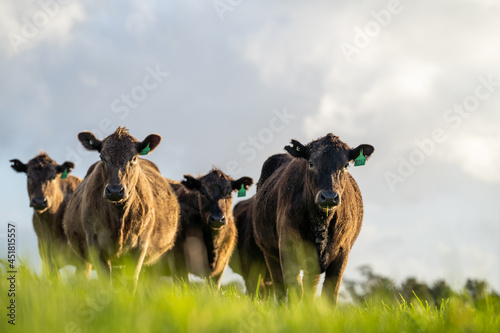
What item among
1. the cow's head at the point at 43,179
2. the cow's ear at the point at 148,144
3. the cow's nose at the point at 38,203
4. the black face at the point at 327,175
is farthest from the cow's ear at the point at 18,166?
the black face at the point at 327,175

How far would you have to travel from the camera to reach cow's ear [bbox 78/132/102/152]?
8703 mm

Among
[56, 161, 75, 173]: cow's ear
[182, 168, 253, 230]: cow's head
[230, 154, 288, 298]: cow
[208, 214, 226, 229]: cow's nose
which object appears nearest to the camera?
[208, 214, 226, 229]: cow's nose

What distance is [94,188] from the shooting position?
862cm

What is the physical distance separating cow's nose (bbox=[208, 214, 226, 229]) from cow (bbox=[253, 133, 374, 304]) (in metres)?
2.25

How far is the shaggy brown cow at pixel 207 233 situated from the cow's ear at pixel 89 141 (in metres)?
3.01

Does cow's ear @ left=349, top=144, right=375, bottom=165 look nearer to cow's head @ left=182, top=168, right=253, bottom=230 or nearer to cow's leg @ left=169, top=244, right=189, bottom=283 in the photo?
cow's head @ left=182, top=168, right=253, bottom=230

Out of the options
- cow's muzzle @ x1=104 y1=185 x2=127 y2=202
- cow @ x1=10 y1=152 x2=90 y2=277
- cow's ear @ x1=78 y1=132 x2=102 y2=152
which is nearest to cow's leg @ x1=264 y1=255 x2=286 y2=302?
cow's muzzle @ x1=104 y1=185 x2=127 y2=202

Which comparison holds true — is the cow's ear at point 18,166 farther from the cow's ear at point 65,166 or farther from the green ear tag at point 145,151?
the green ear tag at point 145,151

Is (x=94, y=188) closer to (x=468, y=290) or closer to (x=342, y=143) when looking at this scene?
(x=342, y=143)

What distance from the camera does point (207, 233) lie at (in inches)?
444

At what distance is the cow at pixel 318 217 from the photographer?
25.1ft

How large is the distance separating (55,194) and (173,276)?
4.06 meters

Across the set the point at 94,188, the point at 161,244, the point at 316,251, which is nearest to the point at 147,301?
the point at 316,251

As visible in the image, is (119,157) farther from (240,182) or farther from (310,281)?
(240,182)
